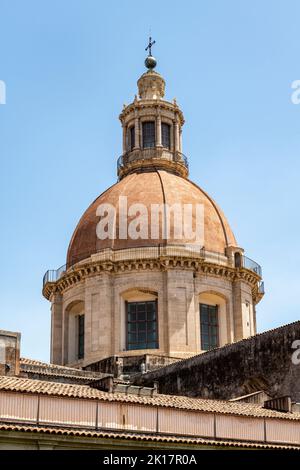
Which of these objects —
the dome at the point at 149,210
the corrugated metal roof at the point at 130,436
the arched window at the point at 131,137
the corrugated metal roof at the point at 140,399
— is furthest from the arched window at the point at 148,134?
the corrugated metal roof at the point at 130,436

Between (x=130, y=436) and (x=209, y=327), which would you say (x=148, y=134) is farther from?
(x=130, y=436)

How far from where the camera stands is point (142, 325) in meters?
52.7

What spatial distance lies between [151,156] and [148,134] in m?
2.16

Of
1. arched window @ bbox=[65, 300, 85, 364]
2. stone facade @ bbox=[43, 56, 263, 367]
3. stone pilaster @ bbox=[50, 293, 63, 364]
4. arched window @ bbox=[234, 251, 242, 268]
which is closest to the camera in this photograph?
stone facade @ bbox=[43, 56, 263, 367]

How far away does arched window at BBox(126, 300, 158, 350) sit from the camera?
52.1 metres

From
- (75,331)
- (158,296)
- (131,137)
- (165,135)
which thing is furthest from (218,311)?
(131,137)

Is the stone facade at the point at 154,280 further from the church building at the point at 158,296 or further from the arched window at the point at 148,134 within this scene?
the arched window at the point at 148,134

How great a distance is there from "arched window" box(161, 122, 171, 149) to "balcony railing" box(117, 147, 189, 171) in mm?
801

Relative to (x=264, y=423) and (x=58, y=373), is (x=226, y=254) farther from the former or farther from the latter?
(x=264, y=423)

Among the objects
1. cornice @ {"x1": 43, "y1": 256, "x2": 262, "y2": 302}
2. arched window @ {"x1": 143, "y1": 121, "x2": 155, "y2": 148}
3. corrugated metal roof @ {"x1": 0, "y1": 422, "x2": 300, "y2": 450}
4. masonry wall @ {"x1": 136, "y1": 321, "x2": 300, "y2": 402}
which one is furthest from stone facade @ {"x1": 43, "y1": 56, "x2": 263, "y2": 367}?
corrugated metal roof @ {"x1": 0, "y1": 422, "x2": 300, "y2": 450}

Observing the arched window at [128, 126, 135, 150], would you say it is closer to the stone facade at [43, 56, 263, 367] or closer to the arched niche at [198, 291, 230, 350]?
the stone facade at [43, 56, 263, 367]

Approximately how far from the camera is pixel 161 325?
5166 cm

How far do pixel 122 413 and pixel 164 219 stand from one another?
2884cm

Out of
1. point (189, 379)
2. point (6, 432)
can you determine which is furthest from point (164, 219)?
point (6, 432)
